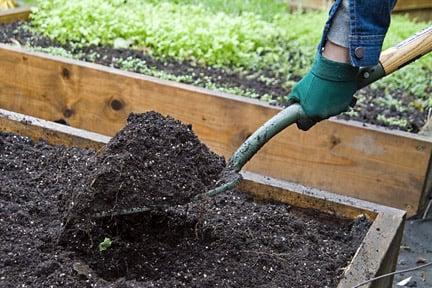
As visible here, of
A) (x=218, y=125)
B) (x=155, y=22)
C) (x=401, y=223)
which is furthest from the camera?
(x=155, y=22)

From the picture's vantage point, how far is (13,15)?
5320mm

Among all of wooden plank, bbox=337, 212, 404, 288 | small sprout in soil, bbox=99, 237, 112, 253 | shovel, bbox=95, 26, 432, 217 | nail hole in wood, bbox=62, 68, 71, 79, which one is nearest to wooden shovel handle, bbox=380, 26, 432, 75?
shovel, bbox=95, 26, 432, 217

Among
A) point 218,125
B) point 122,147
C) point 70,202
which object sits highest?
point 122,147

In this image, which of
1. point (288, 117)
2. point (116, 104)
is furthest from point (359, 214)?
point (116, 104)

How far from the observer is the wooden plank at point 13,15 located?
5.23 meters

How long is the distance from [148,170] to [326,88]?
0.61 m

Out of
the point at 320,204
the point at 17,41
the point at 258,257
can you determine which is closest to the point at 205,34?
the point at 17,41

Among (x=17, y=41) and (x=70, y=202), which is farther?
(x=17, y=41)

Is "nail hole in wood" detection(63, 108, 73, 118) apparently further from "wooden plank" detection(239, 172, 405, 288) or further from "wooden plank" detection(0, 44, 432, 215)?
"wooden plank" detection(239, 172, 405, 288)

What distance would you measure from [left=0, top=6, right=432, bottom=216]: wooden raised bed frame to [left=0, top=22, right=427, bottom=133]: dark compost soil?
0.42 m

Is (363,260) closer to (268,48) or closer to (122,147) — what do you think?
(122,147)

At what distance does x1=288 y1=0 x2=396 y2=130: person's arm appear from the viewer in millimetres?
2041

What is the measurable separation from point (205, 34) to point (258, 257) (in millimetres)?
2875

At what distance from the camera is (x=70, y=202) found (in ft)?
7.45
